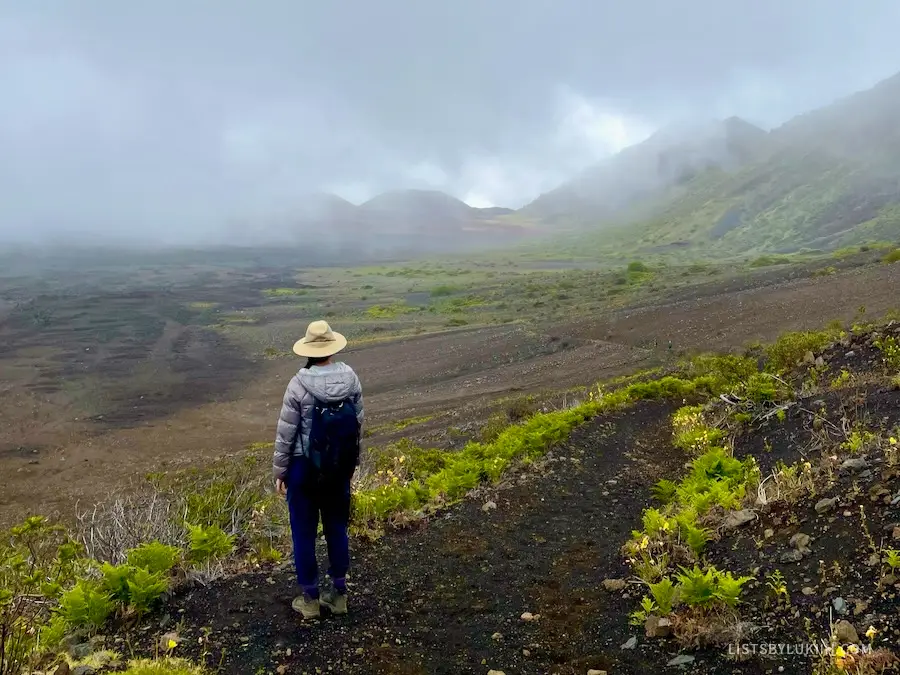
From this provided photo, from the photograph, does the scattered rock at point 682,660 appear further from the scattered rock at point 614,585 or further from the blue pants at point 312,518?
the blue pants at point 312,518

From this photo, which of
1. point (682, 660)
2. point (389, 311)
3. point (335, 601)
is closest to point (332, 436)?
point (335, 601)

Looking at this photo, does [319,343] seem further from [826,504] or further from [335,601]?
[826,504]

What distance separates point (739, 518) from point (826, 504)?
59 centimetres

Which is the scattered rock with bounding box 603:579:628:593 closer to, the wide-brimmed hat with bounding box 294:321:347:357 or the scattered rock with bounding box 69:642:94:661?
the wide-brimmed hat with bounding box 294:321:347:357

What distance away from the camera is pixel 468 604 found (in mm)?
4461

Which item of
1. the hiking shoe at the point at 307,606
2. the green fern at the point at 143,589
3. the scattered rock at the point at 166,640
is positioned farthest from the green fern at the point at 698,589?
the green fern at the point at 143,589

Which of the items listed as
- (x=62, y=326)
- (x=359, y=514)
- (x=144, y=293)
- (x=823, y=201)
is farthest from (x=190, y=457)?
(x=823, y=201)

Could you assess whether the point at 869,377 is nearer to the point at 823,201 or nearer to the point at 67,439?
the point at 67,439

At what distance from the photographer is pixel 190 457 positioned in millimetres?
17000

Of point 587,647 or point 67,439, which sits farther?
point 67,439

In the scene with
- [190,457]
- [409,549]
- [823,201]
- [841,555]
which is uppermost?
[823,201]

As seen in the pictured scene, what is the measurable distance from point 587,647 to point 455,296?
47.3 meters

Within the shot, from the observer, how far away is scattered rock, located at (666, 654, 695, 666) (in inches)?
134

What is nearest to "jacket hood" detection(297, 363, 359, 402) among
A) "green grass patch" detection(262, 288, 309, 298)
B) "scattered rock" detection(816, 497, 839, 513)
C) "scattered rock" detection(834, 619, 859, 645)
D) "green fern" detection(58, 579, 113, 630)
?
"green fern" detection(58, 579, 113, 630)
